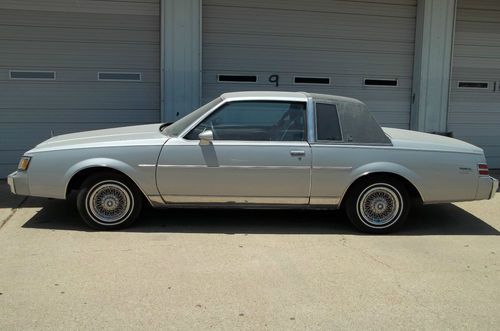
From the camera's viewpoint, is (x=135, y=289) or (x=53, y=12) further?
(x=53, y=12)

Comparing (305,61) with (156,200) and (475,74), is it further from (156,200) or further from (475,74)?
(156,200)

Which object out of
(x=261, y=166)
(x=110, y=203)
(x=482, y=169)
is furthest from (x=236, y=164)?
(x=482, y=169)

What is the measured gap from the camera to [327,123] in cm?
601

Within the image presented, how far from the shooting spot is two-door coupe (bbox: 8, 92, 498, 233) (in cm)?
577

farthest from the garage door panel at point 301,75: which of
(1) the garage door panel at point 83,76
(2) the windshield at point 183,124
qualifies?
(2) the windshield at point 183,124

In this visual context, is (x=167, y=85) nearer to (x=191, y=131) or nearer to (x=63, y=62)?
(x=63, y=62)

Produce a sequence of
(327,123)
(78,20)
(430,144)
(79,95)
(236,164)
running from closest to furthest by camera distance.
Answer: (236,164), (327,123), (430,144), (78,20), (79,95)

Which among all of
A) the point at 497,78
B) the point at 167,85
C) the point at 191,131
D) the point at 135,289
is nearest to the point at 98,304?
the point at 135,289

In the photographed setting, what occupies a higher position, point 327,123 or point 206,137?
point 327,123

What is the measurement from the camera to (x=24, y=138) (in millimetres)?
8883

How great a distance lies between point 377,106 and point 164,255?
20.5ft

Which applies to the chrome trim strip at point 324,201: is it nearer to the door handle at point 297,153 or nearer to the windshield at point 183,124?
the door handle at point 297,153

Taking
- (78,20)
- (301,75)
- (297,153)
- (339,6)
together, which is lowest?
(297,153)

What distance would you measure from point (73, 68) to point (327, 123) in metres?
4.83
